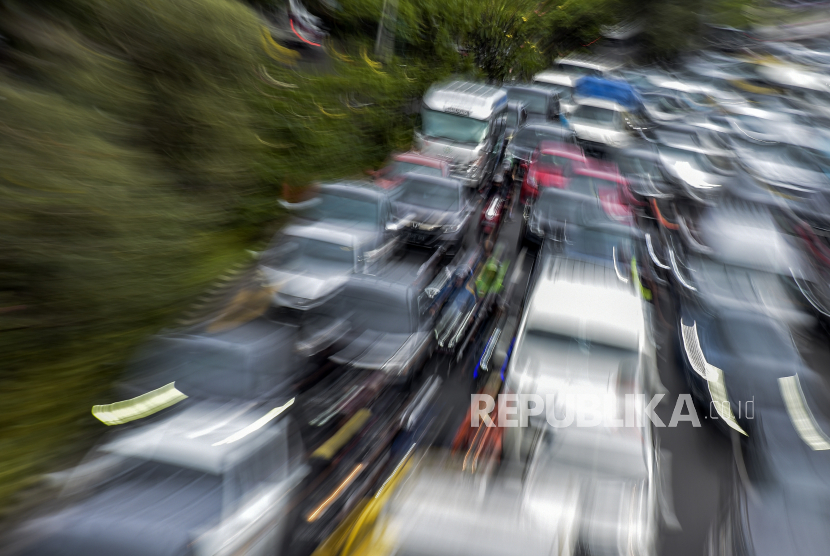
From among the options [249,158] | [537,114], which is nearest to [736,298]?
[249,158]

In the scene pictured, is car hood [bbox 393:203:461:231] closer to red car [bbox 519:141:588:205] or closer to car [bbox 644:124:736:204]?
red car [bbox 519:141:588:205]

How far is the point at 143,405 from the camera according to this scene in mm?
5426

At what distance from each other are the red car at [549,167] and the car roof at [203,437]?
8.79 meters

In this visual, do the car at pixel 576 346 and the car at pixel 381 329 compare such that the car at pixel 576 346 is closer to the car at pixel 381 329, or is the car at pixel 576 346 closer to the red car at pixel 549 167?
the car at pixel 381 329

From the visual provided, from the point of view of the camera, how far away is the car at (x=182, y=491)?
13.0ft

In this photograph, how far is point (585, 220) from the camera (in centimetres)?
1006

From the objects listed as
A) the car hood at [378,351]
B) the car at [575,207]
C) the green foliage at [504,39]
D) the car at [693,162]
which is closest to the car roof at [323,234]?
the car hood at [378,351]

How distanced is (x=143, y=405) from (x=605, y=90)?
20.0 metres

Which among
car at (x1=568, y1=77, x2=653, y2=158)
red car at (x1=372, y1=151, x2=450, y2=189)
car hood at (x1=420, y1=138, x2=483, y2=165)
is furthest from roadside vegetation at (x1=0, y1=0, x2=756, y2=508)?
car at (x1=568, y1=77, x2=653, y2=158)

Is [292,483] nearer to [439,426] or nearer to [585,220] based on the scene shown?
[439,426]

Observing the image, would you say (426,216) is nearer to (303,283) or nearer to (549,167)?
(303,283)

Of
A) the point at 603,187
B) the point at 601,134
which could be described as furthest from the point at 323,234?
the point at 601,134

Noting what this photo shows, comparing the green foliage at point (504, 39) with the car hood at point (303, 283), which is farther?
the green foliage at point (504, 39)

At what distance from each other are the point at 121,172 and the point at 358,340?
398cm
